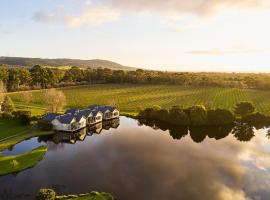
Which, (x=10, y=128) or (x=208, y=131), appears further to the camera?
(x=208, y=131)

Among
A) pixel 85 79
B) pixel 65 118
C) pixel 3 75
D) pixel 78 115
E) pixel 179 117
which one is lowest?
pixel 179 117

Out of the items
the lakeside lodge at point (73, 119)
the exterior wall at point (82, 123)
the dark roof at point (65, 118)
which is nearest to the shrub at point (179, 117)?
the lakeside lodge at point (73, 119)

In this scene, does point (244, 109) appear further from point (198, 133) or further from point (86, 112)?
point (86, 112)

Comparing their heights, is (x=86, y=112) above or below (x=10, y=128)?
above

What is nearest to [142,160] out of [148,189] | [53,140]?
[148,189]

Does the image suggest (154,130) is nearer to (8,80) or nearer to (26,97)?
(26,97)

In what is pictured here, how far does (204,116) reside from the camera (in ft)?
245

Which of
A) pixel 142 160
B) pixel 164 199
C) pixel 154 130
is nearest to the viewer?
pixel 164 199

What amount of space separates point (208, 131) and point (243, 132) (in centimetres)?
835

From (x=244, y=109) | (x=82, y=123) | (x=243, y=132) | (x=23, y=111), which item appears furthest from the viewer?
(x=244, y=109)

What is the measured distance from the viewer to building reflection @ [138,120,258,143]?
65.2m

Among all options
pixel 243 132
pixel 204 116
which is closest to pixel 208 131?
pixel 204 116

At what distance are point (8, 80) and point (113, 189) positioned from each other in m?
110

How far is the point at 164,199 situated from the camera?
34.8 m
